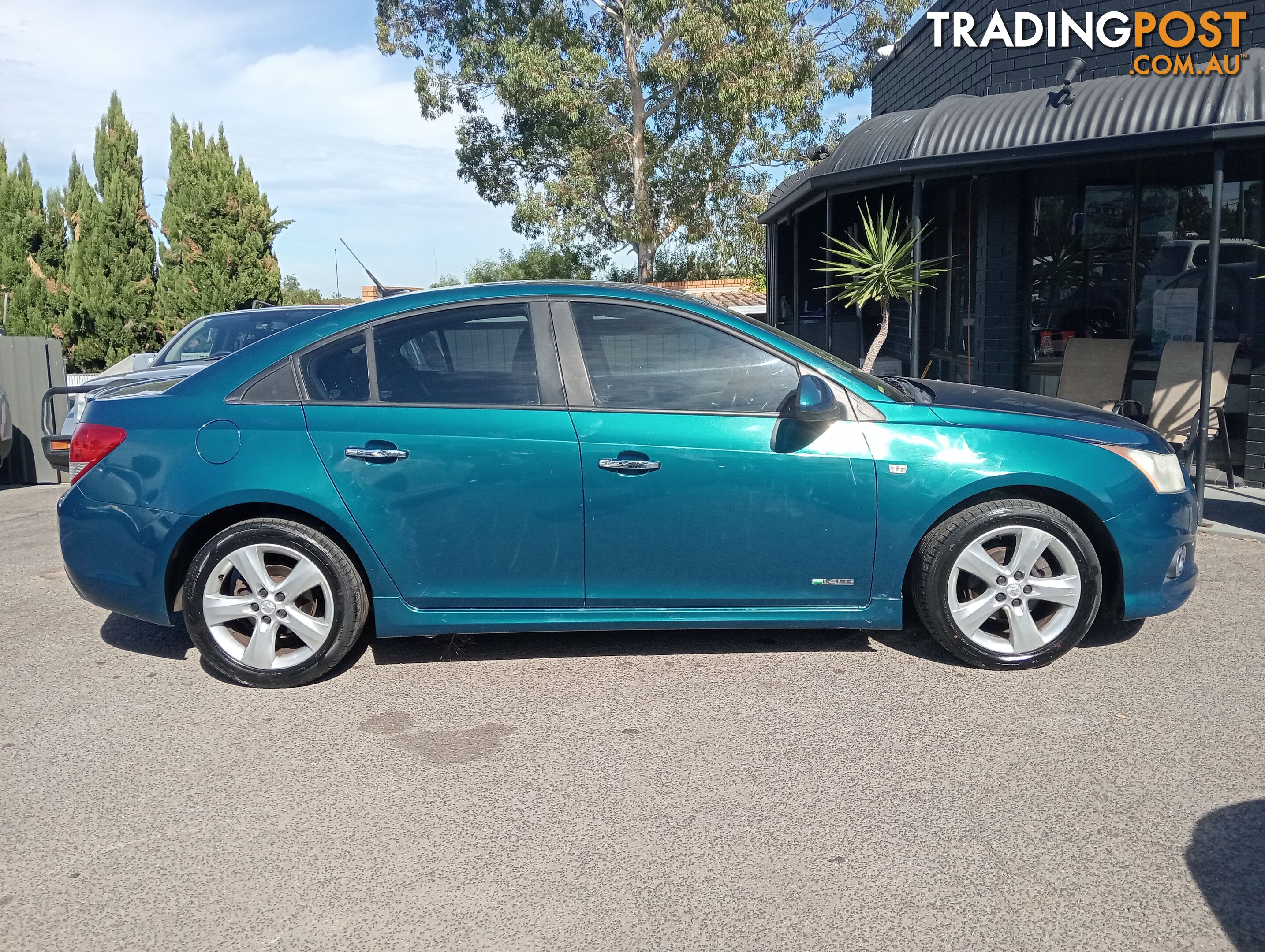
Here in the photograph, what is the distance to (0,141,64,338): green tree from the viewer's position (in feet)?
72.1

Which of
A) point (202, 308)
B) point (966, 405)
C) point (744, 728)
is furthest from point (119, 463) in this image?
point (202, 308)

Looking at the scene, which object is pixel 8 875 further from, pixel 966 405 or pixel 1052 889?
pixel 966 405

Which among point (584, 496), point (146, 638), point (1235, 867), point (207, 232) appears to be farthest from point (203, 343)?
point (207, 232)

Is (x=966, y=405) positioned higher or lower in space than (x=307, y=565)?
higher

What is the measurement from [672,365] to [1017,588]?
1.70 m

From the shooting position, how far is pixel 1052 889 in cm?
301

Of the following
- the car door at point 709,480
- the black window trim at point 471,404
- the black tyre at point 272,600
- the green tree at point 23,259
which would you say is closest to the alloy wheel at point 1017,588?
the car door at point 709,480

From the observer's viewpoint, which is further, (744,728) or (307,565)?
(307,565)

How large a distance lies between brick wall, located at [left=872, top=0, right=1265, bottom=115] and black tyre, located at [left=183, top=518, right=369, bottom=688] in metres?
8.65

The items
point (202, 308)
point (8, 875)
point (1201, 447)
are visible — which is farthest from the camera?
point (202, 308)

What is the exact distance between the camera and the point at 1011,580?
4637 millimetres

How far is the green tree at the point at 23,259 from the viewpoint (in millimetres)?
21984

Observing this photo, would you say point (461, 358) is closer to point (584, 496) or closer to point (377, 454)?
point (377, 454)

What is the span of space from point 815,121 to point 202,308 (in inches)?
688
